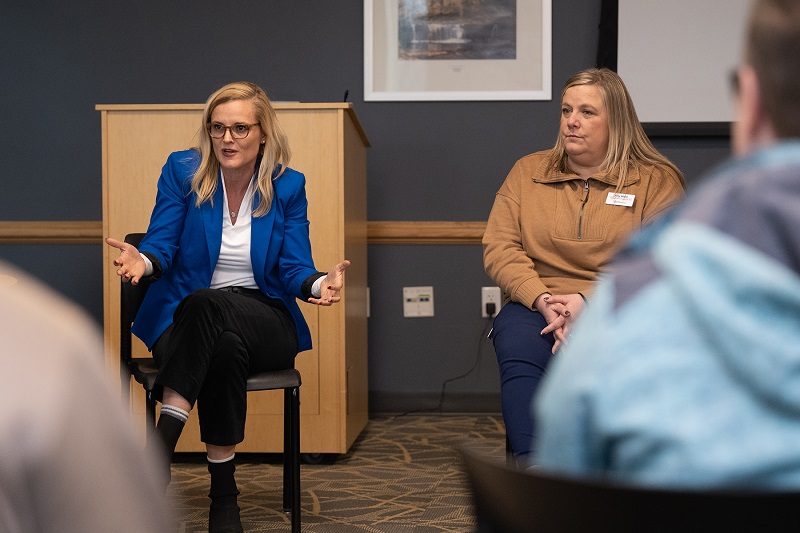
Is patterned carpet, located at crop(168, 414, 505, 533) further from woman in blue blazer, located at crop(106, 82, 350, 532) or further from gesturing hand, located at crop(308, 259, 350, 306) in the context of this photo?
gesturing hand, located at crop(308, 259, 350, 306)

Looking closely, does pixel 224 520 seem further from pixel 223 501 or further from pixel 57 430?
pixel 57 430

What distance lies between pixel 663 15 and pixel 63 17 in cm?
288

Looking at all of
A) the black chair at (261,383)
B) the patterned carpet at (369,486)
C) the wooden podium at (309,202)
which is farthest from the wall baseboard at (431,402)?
the black chair at (261,383)

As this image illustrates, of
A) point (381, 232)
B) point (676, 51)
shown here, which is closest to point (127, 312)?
point (381, 232)

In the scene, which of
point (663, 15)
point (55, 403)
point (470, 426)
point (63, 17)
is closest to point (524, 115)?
point (663, 15)

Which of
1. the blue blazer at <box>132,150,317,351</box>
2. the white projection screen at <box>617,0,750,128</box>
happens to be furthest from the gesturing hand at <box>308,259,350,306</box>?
the white projection screen at <box>617,0,750,128</box>

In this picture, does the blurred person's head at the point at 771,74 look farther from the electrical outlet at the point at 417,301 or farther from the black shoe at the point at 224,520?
the electrical outlet at the point at 417,301

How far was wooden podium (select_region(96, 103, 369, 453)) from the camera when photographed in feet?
11.2

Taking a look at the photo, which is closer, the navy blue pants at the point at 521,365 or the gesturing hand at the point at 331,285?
the navy blue pants at the point at 521,365

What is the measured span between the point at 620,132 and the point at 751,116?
7.07 feet

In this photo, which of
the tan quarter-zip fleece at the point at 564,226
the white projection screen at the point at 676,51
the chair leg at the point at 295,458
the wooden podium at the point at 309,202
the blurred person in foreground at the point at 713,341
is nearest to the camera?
the blurred person in foreground at the point at 713,341

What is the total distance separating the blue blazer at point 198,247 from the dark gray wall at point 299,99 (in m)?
1.65

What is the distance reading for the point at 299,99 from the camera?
178 inches

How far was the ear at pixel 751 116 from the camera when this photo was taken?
73 cm
